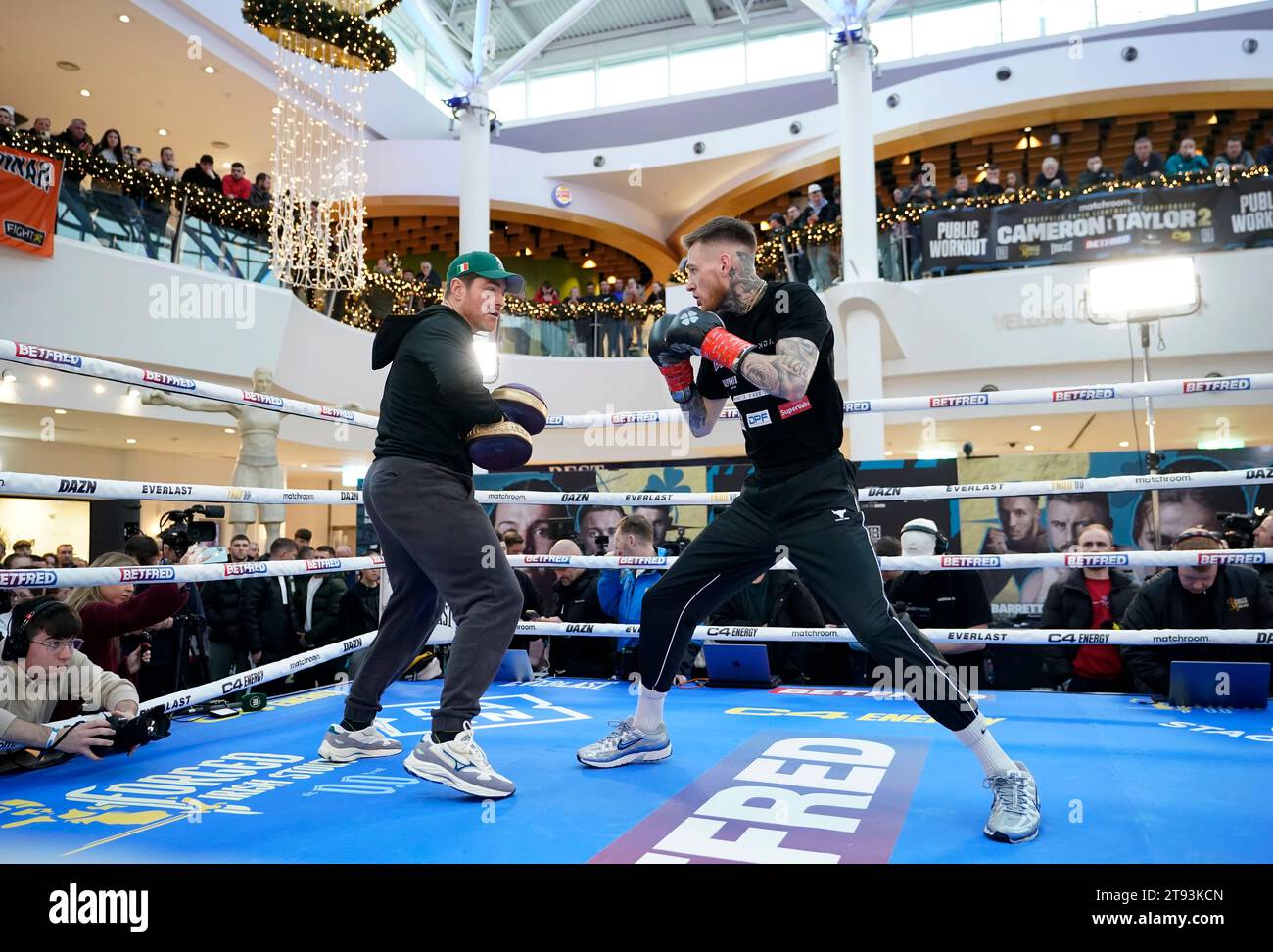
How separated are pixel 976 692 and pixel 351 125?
15.6 meters

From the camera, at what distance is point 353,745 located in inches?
108

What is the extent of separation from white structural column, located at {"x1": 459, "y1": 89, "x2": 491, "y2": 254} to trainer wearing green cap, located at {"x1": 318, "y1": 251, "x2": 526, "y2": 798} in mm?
11728

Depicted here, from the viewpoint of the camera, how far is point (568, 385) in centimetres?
1555

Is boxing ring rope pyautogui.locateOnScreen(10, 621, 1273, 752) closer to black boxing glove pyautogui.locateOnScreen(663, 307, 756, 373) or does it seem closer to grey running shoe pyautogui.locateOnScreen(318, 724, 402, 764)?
grey running shoe pyautogui.locateOnScreen(318, 724, 402, 764)

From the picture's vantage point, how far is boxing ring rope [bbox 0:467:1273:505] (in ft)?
8.21

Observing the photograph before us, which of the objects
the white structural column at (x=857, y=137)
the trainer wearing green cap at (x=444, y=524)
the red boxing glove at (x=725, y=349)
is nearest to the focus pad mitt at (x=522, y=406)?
the trainer wearing green cap at (x=444, y=524)

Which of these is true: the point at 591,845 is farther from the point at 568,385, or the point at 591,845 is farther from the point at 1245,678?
the point at 568,385

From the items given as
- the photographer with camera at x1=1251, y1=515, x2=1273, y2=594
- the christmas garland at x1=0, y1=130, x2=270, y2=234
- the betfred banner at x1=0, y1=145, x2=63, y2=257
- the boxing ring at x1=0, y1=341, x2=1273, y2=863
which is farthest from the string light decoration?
the photographer with camera at x1=1251, y1=515, x2=1273, y2=594

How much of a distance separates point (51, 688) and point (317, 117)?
1422cm

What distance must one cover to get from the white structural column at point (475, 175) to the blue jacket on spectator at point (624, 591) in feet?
33.0

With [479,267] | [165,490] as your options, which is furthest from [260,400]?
[479,267]

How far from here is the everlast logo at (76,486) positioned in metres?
2.50

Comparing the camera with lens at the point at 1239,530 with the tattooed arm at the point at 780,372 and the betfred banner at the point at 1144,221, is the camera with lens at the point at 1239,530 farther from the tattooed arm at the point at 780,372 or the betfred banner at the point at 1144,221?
the betfred banner at the point at 1144,221
